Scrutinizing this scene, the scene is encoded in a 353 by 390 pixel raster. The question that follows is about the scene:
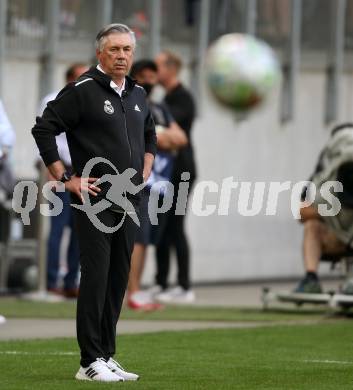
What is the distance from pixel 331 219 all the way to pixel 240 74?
5.45 feet

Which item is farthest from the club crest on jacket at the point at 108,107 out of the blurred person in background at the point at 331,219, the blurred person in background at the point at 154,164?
the blurred person in background at the point at 331,219

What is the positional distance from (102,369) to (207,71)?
655cm

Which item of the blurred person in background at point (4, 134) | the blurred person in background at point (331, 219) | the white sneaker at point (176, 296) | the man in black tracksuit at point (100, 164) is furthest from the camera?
the white sneaker at point (176, 296)

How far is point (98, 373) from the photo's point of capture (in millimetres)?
8781

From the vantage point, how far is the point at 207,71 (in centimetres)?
1491

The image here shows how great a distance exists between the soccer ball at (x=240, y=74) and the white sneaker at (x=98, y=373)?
621 cm

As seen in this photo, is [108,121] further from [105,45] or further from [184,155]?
[184,155]

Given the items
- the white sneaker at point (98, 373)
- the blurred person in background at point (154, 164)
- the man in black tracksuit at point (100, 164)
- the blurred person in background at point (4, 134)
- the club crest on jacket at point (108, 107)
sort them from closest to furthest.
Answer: the white sneaker at point (98, 373)
the man in black tracksuit at point (100, 164)
the club crest on jacket at point (108, 107)
the blurred person in background at point (4, 134)
the blurred person in background at point (154, 164)

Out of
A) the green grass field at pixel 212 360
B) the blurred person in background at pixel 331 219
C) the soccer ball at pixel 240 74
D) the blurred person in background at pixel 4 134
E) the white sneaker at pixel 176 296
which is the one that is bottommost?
the green grass field at pixel 212 360

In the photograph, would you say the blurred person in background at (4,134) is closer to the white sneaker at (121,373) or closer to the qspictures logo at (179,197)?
the qspictures logo at (179,197)

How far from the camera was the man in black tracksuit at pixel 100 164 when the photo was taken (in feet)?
29.2

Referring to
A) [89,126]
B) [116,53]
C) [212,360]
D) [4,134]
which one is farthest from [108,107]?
[4,134]

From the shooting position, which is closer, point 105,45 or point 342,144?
point 105,45

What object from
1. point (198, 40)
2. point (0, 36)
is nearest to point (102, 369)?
point (0, 36)
